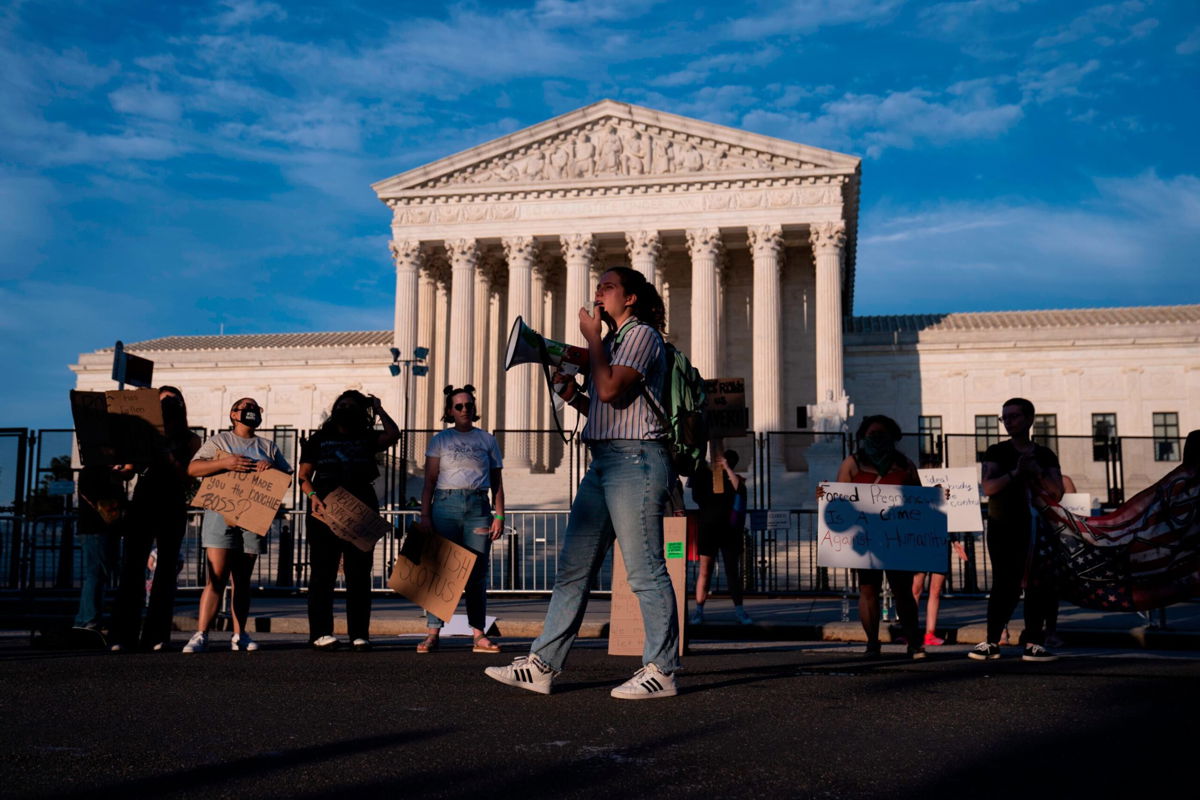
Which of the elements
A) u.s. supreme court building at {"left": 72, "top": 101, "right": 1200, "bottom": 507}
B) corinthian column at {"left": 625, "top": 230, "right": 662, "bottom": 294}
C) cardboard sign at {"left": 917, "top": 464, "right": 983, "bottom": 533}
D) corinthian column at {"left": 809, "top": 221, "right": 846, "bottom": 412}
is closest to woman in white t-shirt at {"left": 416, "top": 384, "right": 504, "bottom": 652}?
cardboard sign at {"left": 917, "top": 464, "right": 983, "bottom": 533}

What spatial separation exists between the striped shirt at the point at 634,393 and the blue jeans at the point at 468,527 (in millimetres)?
3234

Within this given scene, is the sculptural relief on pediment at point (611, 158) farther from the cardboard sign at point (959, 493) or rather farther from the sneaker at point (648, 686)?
the sneaker at point (648, 686)

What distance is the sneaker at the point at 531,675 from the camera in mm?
5629

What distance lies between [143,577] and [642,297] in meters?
4.98

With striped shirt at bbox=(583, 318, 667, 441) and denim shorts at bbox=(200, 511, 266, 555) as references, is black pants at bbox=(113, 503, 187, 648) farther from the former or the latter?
striped shirt at bbox=(583, 318, 667, 441)

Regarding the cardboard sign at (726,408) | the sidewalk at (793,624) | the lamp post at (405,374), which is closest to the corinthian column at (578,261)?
the lamp post at (405,374)

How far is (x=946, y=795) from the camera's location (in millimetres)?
3461

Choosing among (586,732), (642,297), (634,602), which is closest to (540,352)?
(642,297)

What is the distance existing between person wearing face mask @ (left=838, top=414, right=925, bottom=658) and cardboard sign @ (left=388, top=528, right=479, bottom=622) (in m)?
3.10

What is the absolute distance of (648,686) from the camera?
548cm

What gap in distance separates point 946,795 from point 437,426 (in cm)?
4453

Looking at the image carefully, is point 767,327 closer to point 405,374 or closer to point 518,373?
point 518,373

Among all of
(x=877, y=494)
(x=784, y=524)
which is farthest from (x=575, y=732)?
(x=784, y=524)

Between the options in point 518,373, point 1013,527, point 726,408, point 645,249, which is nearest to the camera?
point 1013,527
